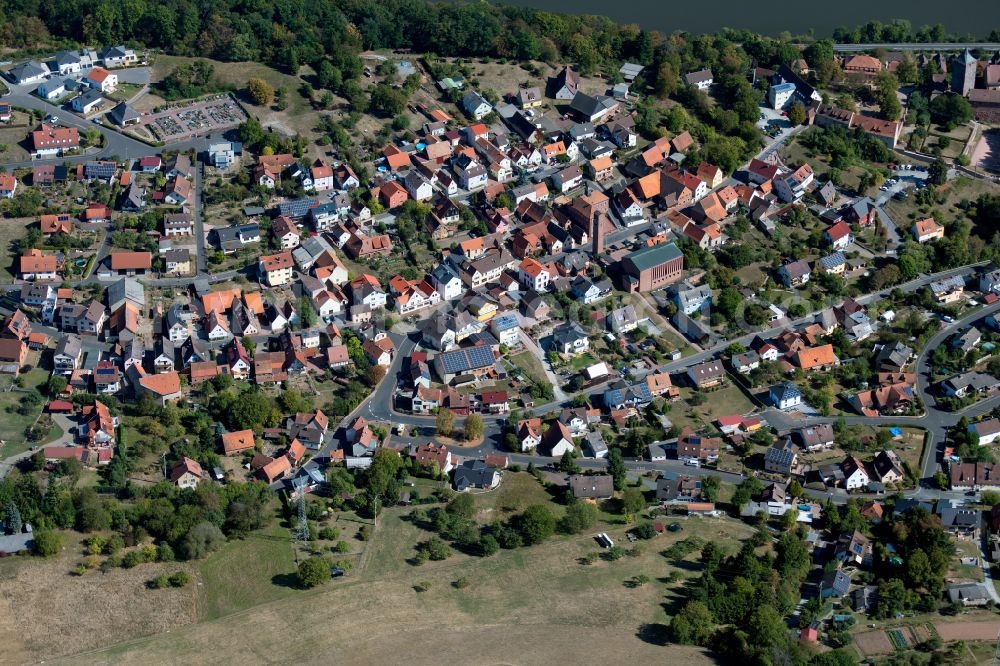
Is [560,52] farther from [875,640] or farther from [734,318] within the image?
[875,640]

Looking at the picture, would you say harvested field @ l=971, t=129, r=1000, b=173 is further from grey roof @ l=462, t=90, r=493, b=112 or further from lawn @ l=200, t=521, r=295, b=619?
lawn @ l=200, t=521, r=295, b=619

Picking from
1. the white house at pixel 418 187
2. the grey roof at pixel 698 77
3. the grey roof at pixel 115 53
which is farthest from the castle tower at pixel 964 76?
the grey roof at pixel 115 53

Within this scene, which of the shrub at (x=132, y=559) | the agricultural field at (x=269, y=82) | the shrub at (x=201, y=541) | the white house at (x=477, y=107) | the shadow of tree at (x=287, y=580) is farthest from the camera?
the white house at (x=477, y=107)

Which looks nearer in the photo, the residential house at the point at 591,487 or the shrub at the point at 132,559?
the shrub at the point at 132,559

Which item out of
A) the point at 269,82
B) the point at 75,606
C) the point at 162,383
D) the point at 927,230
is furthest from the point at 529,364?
the point at 269,82

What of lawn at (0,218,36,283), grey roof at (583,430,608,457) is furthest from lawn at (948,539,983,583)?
lawn at (0,218,36,283)

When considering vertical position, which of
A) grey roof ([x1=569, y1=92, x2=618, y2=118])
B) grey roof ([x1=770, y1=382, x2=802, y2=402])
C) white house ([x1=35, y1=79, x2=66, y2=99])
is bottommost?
grey roof ([x1=770, y1=382, x2=802, y2=402])

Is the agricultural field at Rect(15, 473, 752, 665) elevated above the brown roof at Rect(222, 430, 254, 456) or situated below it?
below

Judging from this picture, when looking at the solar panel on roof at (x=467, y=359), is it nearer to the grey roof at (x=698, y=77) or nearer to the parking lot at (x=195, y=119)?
the parking lot at (x=195, y=119)
